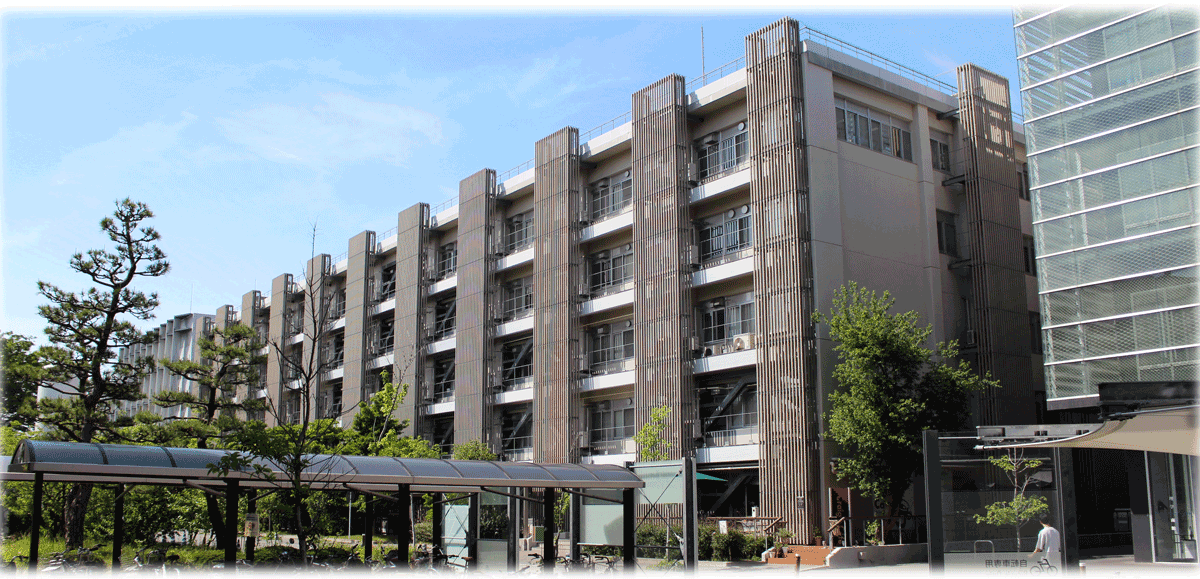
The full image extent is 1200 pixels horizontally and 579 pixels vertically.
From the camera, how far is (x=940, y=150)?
133 feet

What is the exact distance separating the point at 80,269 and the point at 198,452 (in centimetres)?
1512

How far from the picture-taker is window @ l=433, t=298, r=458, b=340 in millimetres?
54125

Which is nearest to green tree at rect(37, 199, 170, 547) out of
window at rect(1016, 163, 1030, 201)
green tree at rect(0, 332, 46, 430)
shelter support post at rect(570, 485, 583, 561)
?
green tree at rect(0, 332, 46, 430)

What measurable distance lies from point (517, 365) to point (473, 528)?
23819 millimetres

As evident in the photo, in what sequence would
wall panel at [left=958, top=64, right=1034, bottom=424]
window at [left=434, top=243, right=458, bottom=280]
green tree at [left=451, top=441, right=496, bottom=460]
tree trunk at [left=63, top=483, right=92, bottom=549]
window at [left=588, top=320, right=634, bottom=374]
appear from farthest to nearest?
window at [left=434, top=243, right=458, bottom=280]
green tree at [left=451, top=441, right=496, bottom=460]
window at [left=588, top=320, right=634, bottom=374]
wall panel at [left=958, top=64, right=1034, bottom=424]
tree trunk at [left=63, top=483, right=92, bottom=549]

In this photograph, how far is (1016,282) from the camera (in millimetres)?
38344

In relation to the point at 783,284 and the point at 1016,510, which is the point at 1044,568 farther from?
the point at 783,284

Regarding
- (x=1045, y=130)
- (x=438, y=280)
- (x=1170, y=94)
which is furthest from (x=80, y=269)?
(x=1170, y=94)

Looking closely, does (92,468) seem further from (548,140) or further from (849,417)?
(548,140)

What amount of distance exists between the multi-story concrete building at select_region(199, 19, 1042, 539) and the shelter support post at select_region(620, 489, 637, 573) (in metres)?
11.4

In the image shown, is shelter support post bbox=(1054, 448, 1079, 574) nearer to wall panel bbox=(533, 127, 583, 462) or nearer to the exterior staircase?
the exterior staircase

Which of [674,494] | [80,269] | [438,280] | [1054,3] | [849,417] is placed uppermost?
[1054,3]

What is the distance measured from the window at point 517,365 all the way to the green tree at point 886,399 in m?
18.7

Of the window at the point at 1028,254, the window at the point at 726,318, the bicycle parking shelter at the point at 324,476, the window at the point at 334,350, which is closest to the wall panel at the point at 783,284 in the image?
the window at the point at 726,318
